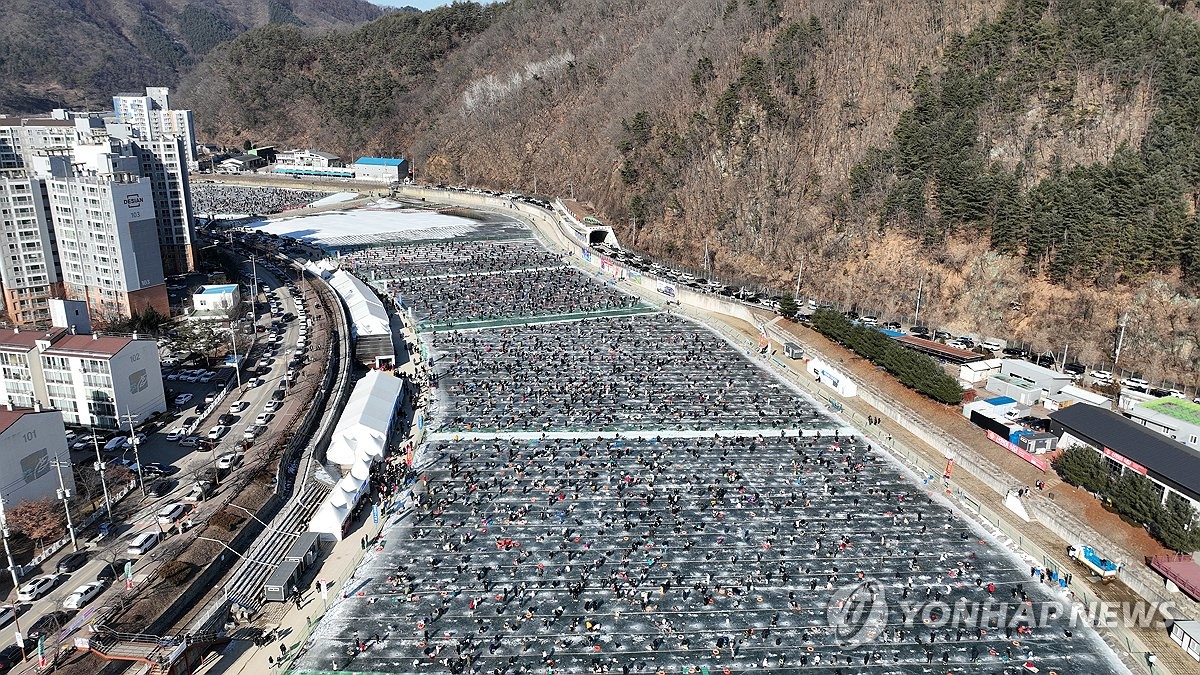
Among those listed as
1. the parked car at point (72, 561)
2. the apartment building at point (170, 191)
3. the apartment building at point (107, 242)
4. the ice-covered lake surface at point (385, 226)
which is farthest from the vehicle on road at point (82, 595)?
the ice-covered lake surface at point (385, 226)

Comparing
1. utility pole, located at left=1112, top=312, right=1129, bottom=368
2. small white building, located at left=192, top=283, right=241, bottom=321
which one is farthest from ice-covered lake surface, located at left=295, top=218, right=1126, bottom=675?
small white building, located at left=192, top=283, right=241, bottom=321

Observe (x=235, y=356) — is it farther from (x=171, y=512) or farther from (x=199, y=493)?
(x=171, y=512)

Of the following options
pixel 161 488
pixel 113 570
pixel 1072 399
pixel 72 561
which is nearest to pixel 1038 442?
pixel 1072 399

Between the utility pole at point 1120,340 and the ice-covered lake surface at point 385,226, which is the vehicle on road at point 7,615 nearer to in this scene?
the utility pole at point 1120,340

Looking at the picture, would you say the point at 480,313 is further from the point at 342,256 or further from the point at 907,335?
the point at 907,335

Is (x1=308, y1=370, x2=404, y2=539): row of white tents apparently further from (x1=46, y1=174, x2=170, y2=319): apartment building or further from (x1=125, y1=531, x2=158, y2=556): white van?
(x1=46, y1=174, x2=170, y2=319): apartment building

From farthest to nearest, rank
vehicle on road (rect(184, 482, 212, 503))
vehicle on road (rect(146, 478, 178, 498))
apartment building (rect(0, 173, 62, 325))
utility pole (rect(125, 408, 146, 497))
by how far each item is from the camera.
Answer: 1. apartment building (rect(0, 173, 62, 325))
2. utility pole (rect(125, 408, 146, 497))
3. vehicle on road (rect(146, 478, 178, 498))
4. vehicle on road (rect(184, 482, 212, 503))
